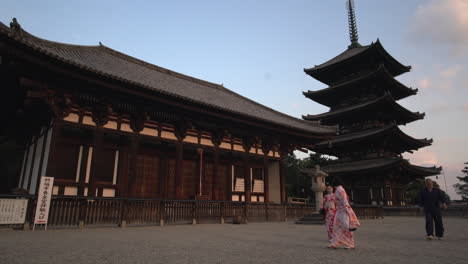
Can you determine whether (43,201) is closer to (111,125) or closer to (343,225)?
(111,125)

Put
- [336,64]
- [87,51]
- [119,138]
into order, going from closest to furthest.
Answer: [119,138]
[87,51]
[336,64]

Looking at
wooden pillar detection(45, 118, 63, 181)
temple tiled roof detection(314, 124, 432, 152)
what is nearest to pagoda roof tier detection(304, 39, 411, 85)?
temple tiled roof detection(314, 124, 432, 152)

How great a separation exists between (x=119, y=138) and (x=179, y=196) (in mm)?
3429

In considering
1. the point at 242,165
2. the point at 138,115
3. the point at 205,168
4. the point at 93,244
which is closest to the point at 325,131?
the point at 242,165

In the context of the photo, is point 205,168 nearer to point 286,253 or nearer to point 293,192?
point 286,253

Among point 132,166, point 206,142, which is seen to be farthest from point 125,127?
point 206,142

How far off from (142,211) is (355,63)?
2615 centimetres

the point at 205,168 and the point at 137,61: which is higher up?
the point at 137,61

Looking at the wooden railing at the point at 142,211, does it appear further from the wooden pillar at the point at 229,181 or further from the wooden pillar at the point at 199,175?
the wooden pillar at the point at 229,181

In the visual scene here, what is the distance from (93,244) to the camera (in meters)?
5.29

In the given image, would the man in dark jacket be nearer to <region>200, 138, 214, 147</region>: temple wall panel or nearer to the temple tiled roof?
<region>200, 138, 214, 147</region>: temple wall panel

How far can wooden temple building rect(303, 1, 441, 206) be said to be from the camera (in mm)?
24016

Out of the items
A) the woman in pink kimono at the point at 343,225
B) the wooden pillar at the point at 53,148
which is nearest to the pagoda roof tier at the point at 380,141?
the woman in pink kimono at the point at 343,225

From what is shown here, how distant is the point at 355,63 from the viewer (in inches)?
1147
